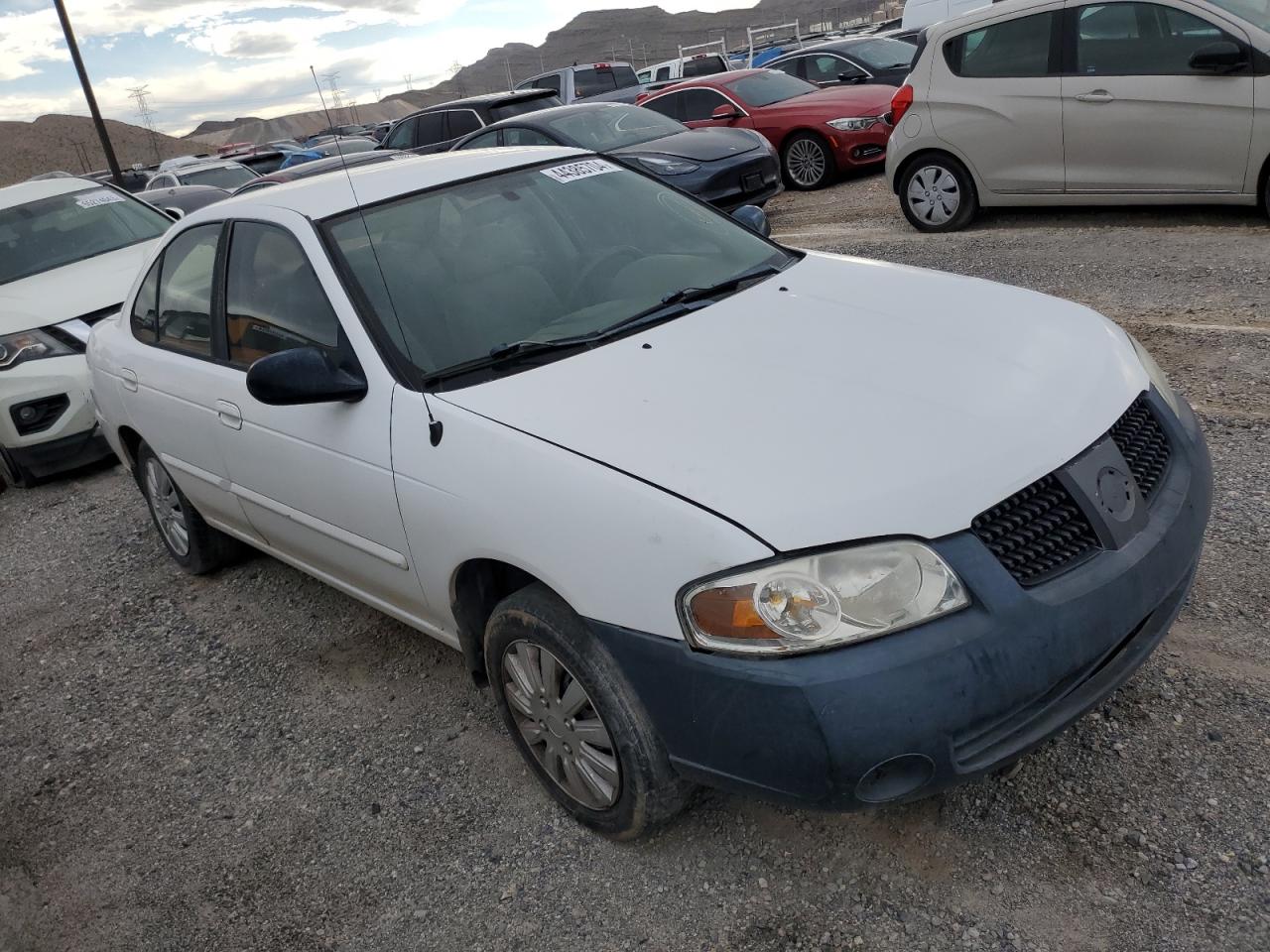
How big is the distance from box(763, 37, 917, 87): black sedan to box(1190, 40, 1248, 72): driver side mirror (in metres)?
8.22

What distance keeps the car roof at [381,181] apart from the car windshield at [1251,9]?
5.25 m

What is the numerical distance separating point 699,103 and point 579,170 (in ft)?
31.7

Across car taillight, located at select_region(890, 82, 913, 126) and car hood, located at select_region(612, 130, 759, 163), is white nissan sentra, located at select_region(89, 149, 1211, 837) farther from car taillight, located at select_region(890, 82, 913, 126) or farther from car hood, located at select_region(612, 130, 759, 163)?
car hood, located at select_region(612, 130, 759, 163)

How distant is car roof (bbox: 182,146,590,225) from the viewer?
348cm

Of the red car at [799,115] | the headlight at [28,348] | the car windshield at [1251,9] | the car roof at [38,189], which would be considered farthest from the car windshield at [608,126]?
the car windshield at [1251,9]

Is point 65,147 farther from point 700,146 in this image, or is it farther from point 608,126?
point 700,146

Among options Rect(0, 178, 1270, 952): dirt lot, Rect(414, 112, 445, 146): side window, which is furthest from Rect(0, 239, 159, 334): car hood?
Rect(414, 112, 445, 146): side window

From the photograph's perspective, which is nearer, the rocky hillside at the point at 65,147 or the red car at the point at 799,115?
the red car at the point at 799,115

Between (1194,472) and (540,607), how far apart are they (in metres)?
1.69

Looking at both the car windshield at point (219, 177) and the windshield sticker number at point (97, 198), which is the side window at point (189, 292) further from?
the car windshield at point (219, 177)

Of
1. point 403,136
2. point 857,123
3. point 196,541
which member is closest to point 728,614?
point 196,541

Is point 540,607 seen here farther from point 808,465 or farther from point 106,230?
point 106,230

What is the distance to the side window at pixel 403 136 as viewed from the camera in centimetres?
1509

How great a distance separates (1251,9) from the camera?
22.4ft
